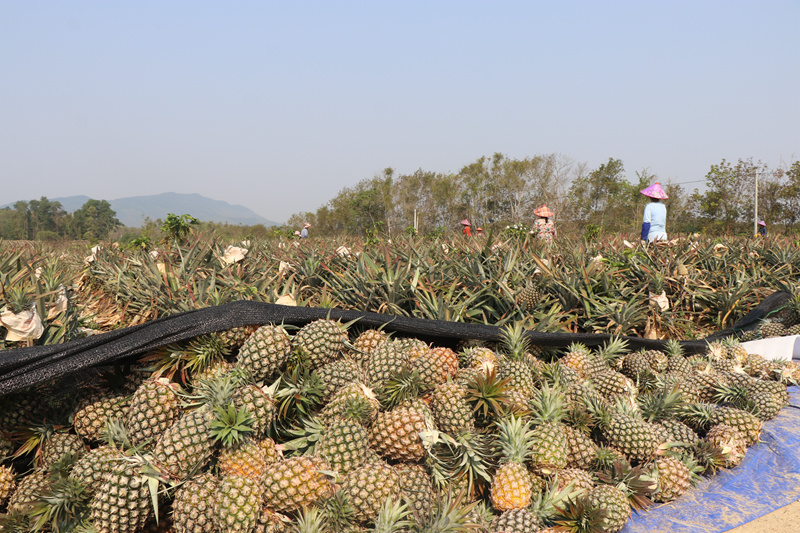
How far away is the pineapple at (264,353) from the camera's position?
192cm

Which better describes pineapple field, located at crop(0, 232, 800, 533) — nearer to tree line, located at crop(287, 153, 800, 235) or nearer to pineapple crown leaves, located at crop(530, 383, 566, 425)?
pineapple crown leaves, located at crop(530, 383, 566, 425)

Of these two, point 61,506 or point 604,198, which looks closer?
point 61,506

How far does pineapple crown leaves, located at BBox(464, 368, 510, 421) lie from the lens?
1.99 m

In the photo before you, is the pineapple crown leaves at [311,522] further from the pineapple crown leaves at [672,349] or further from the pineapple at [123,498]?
the pineapple crown leaves at [672,349]

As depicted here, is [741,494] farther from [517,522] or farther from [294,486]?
[294,486]

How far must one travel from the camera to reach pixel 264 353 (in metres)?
1.92

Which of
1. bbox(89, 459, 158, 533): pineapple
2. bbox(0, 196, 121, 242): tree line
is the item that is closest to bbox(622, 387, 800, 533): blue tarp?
bbox(89, 459, 158, 533): pineapple

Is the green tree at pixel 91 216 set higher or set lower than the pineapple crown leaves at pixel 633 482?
lower

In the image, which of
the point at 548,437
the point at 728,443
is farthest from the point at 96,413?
the point at 728,443

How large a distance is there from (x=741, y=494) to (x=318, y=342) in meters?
2.08

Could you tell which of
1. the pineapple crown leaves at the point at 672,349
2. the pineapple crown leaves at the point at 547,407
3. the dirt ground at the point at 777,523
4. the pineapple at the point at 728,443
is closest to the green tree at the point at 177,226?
the pineapple crown leaves at the point at 547,407

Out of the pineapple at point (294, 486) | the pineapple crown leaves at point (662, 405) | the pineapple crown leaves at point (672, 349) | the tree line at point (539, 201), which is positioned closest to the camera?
the pineapple at point (294, 486)

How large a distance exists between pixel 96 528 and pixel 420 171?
37458mm

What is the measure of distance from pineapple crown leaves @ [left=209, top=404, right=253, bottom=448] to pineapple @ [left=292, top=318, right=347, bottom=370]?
42 centimetres
